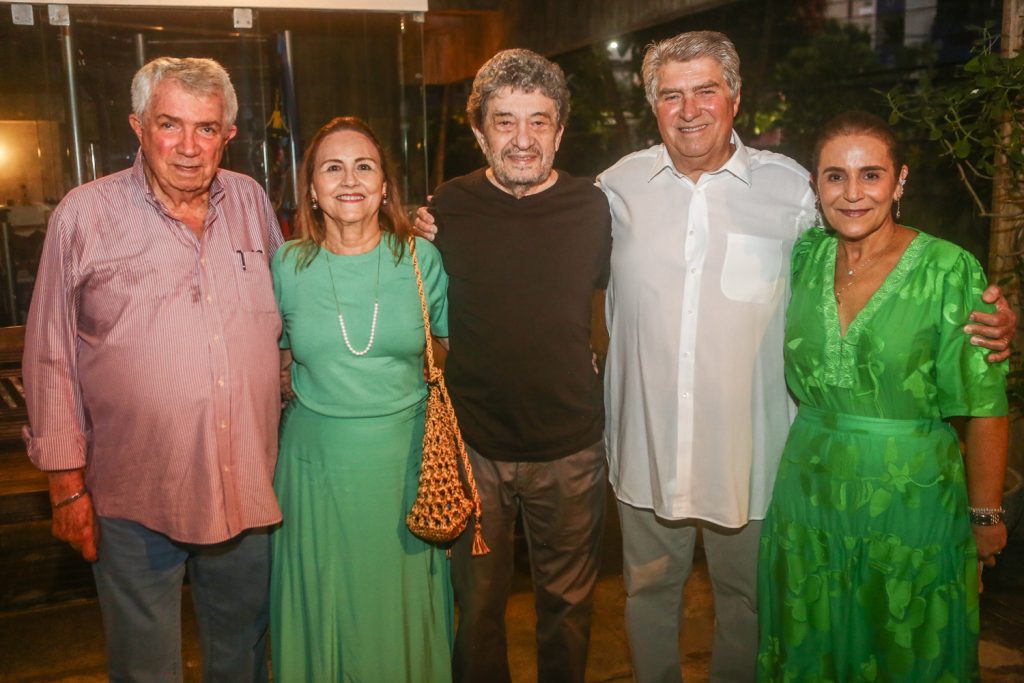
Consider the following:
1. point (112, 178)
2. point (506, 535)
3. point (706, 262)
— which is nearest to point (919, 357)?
point (706, 262)

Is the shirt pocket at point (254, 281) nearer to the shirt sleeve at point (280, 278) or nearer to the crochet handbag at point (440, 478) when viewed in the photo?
the shirt sleeve at point (280, 278)

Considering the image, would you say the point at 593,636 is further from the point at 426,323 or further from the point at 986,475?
the point at 986,475

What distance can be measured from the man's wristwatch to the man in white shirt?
547 millimetres

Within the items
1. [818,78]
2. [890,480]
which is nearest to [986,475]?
[890,480]

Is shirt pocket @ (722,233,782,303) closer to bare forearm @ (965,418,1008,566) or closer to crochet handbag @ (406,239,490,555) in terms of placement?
bare forearm @ (965,418,1008,566)

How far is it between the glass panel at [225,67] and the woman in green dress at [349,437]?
85.8 inches

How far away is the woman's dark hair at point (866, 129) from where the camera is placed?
2.28 m

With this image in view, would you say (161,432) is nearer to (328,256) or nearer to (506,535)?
(328,256)

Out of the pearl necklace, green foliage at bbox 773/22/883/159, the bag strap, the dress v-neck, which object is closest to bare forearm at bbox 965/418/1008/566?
the dress v-neck

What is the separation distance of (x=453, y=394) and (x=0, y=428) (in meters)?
2.41

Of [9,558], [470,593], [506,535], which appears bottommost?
[9,558]

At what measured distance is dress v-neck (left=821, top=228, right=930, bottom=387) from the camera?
7.37 ft

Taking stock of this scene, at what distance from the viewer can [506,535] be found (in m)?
2.71

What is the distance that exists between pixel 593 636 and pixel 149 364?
201 centimetres
